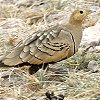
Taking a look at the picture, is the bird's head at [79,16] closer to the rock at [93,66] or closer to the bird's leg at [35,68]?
the rock at [93,66]

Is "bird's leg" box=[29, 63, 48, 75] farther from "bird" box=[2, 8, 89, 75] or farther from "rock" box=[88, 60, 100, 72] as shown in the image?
"rock" box=[88, 60, 100, 72]

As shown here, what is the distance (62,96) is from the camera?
502 centimetres

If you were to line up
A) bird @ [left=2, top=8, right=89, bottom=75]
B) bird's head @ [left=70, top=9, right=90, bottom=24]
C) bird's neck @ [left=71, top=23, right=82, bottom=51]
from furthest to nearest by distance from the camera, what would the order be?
bird's head @ [left=70, top=9, right=90, bottom=24] < bird's neck @ [left=71, top=23, right=82, bottom=51] < bird @ [left=2, top=8, right=89, bottom=75]

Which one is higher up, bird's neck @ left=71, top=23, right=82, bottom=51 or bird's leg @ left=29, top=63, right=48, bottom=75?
bird's neck @ left=71, top=23, right=82, bottom=51

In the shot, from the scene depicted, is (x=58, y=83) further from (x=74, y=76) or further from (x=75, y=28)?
(x=75, y=28)

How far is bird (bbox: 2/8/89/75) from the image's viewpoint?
17.9ft

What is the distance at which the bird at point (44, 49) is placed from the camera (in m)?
5.47

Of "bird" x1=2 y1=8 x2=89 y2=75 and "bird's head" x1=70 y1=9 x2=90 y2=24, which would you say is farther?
"bird's head" x1=70 y1=9 x2=90 y2=24

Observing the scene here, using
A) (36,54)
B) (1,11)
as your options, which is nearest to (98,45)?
(36,54)


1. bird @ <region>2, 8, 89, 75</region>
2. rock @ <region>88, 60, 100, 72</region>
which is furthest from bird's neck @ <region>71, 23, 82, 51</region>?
rock @ <region>88, 60, 100, 72</region>

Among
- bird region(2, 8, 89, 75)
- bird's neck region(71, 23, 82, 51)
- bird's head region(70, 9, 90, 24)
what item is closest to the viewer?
bird region(2, 8, 89, 75)

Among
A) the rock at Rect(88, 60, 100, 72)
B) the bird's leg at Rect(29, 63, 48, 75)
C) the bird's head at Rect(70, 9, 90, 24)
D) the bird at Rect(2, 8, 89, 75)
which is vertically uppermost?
the bird's head at Rect(70, 9, 90, 24)

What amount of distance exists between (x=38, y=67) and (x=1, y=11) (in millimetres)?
3115

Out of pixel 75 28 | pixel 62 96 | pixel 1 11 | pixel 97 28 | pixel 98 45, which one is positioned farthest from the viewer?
pixel 1 11
